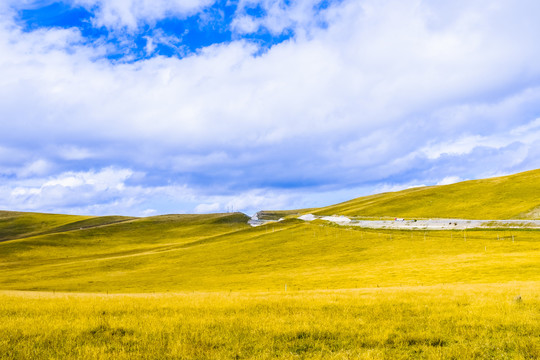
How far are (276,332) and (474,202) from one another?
140732 millimetres

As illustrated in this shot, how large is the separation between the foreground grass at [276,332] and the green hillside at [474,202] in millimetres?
106410

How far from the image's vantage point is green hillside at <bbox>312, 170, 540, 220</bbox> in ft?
366

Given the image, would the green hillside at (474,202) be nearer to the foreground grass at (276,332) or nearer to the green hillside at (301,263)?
the green hillside at (301,263)

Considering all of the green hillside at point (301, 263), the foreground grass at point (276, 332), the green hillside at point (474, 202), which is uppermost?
the green hillside at point (474, 202)

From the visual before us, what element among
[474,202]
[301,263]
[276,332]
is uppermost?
[474,202]

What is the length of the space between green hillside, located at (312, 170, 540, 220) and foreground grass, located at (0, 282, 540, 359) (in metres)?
106

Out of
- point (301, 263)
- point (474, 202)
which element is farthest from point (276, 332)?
point (474, 202)

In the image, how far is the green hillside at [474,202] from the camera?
366 feet

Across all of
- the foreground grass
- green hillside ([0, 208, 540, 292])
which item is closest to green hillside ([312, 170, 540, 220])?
green hillside ([0, 208, 540, 292])

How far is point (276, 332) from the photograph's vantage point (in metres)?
11.6

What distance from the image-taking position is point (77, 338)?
11.5m

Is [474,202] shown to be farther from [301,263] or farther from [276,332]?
[276,332]

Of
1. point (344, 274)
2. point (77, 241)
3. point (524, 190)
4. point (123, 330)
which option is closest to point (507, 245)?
point (344, 274)

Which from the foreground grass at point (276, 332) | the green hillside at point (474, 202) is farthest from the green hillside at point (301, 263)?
the foreground grass at point (276, 332)
